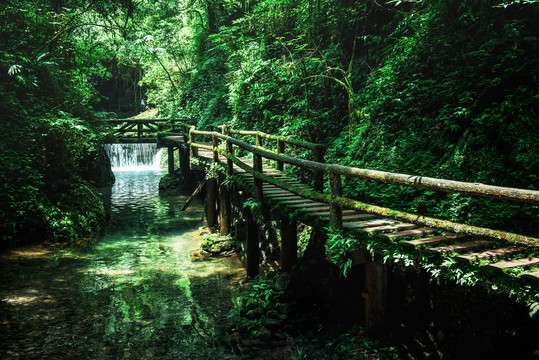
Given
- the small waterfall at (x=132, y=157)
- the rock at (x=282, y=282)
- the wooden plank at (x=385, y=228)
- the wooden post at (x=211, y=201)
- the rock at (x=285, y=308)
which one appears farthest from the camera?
the small waterfall at (x=132, y=157)

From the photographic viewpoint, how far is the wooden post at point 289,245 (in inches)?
273

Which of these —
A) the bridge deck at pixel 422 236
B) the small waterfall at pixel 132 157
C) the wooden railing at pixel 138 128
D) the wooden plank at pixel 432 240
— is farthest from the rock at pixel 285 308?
the small waterfall at pixel 132 157

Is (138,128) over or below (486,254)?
over

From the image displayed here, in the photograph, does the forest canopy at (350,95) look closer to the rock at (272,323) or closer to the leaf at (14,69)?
the leaf at (14,69)

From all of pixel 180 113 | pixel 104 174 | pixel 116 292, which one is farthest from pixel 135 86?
pixel 116 292

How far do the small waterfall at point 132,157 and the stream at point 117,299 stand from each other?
18.0 metres

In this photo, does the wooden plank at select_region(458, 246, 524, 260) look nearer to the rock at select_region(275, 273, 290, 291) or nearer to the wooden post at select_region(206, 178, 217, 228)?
the rock at select_region(275, 273, 290, 291)

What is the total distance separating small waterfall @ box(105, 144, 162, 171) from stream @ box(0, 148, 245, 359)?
17960 mm

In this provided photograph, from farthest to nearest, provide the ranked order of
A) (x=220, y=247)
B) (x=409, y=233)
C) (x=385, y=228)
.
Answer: (x=220, y=247)
(x=385, y=228)
(x=409, y=233)

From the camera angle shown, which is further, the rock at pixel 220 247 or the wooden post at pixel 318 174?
the rock at pixel 220 247

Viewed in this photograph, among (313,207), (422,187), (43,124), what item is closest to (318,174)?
(313,207)

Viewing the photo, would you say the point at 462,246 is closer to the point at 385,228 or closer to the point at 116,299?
the point at 385,228

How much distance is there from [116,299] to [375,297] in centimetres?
564

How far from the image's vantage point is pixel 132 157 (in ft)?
99.1
